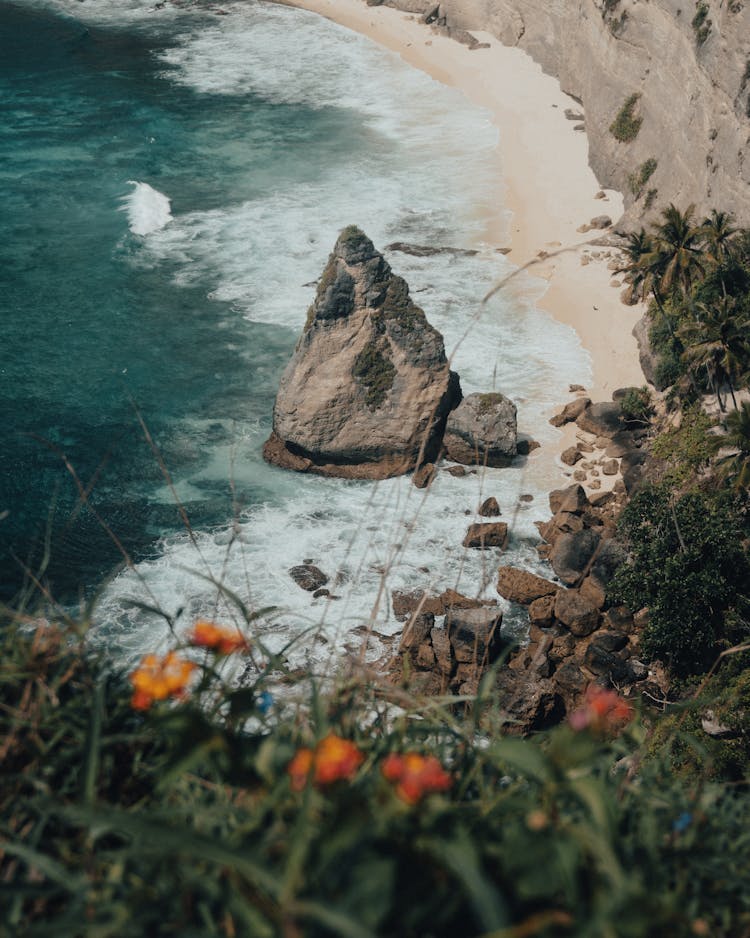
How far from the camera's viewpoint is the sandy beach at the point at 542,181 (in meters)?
33.5

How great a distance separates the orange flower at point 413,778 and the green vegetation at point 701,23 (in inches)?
1532

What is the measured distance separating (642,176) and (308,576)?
27.5 m

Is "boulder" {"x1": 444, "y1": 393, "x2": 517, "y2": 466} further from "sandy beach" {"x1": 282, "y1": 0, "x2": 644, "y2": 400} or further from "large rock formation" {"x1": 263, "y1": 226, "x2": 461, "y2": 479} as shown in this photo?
"sandy beach" {"x1": 282, "y1": 0, "x2": 644, "y2": 400}

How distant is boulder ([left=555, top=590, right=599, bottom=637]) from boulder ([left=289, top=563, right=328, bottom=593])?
572cm

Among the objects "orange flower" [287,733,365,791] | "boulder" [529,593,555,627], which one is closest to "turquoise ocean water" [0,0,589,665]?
"boulder" [529,593,555,627]

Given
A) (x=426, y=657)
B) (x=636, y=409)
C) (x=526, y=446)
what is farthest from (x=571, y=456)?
(x=426, y=657)

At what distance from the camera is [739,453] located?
23.6m

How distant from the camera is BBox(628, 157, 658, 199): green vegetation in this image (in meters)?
40.2

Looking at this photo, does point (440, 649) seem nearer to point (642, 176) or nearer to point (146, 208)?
point (642, 176)

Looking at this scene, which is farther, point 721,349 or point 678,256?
point 678,256

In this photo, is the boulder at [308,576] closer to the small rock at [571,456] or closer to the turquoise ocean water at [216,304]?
the turquoise ocean water at [216,304]

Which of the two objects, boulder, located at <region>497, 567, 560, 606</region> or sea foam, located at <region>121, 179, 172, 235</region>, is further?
sea foam, located at <region>121, 179, 172, 235</region>

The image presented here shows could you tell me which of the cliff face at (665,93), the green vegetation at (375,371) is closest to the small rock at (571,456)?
the green vegetation at (375,371)

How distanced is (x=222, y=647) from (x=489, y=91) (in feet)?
191
